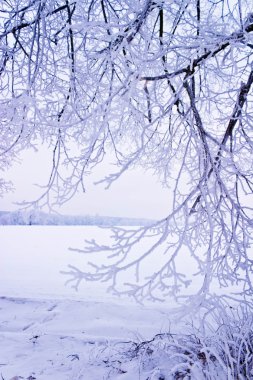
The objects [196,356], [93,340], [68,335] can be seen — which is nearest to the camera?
[196,356]

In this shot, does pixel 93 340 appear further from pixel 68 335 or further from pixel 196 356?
pixel 196 356

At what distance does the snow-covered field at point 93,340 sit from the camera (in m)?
2.53

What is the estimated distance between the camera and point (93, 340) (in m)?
3.47

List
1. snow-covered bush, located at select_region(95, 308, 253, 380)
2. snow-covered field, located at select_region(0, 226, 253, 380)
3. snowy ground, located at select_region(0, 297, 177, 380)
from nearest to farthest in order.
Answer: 1. snow-covered bush, located at select_region(95, 308, 253, 380)
2. snow-covered field, located at select_region(0, 226, 253, 380)
3. snowy ground, located at select_region(0, 297, 177, 380)

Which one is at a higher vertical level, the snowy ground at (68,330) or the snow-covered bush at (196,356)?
the snow-covered bush at (196,356)

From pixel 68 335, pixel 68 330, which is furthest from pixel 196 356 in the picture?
pixel 68 330

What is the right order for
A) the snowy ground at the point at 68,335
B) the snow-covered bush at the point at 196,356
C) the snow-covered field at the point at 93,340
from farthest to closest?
the snowy ground at the point at 68,335 < the snow-covered field at the point at 93,340 < the snow-covered bush at the point at 196,356

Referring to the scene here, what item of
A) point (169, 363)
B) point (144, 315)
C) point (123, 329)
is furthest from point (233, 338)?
point (144, 315)

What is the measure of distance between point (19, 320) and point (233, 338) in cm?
269

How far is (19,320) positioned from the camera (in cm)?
424

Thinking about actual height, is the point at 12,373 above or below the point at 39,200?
below

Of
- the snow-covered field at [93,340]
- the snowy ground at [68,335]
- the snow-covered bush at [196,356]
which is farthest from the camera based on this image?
the snowy ground at [68,335]

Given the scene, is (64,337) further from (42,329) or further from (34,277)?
(34,277)

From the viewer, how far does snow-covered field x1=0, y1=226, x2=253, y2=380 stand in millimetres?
2531
